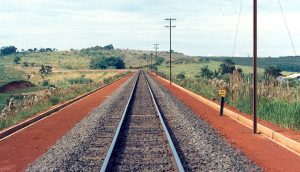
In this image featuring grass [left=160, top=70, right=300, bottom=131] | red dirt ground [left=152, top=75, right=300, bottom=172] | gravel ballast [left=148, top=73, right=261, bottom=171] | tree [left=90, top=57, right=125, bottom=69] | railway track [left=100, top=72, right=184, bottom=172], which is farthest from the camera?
tree [left=90, top=57, right=125, bottom=69]

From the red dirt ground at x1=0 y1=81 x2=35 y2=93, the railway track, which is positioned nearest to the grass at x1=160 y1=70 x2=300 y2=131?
the railway track

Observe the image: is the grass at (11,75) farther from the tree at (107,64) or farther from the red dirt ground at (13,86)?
the tree at (107,64)

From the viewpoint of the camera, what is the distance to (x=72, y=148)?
12109 mm

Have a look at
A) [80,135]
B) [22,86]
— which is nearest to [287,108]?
[80,135]

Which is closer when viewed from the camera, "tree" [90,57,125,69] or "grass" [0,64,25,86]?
"grass" [0,64,25,86]

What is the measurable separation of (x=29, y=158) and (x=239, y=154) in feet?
16.9

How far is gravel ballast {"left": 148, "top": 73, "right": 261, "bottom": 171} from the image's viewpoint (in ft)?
32.4

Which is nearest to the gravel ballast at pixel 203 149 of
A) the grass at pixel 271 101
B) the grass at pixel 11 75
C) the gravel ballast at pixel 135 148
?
the gravel ballast at pixel 135 148

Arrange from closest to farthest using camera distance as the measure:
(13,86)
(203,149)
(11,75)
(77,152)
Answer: (77,152), (203,149), (13,86), (11,75)

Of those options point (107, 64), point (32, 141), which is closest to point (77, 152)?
point (32, 141)

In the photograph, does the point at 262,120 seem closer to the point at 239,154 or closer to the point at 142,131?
the point at 142,131

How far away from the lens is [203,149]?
1181cm

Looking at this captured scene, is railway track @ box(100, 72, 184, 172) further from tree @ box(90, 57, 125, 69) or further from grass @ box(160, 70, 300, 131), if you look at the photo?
tree @ box(90, 57, 125, 69)

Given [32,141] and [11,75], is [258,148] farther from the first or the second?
[11,75]
